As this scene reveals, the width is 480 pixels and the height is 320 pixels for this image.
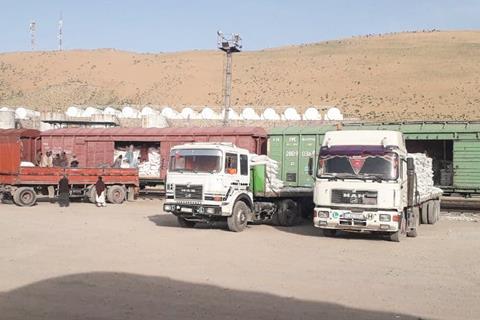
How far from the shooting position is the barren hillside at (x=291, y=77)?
70.0m

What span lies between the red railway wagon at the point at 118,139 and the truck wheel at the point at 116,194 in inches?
106

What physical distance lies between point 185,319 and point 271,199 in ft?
34.6

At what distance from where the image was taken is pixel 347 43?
345 feet

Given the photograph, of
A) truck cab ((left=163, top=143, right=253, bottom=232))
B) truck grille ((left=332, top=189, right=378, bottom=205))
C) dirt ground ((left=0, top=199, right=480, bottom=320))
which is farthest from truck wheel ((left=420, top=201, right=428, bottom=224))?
truck cab ((left=163, top=143, right=253, bottom=232))

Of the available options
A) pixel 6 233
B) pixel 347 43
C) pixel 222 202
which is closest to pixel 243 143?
pixel 222 202

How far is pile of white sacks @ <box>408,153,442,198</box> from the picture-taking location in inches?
620

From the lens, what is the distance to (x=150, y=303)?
7.52 metres

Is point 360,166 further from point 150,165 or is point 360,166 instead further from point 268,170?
point 150,165

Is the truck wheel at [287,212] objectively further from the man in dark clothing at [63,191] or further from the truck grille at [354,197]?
the man in dark clothing at [63,191]

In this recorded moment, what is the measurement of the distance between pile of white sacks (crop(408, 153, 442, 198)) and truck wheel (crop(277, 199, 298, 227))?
3804 millimetres

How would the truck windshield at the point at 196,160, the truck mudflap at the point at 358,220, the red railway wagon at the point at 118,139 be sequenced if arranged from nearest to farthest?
1. the truck mudflap at the point at 358,220
2. the truck windshield at the point at 196,160
3. the red railway wagon at the point at 118,139

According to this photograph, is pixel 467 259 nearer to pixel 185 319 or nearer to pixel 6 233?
pixel 185 319

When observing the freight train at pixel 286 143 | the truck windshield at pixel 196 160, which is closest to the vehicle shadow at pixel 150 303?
the truck windshield at pixel 196 160

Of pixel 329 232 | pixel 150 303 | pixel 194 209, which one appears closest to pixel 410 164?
pixel 329 232
